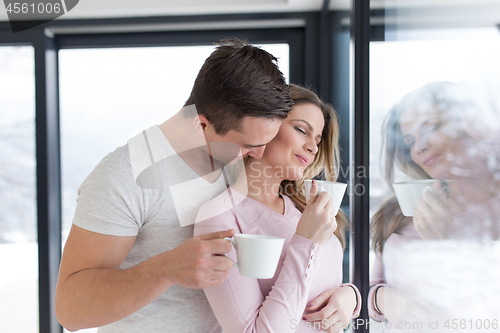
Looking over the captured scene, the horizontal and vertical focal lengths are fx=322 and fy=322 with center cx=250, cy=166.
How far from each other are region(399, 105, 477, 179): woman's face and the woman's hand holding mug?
27 cm

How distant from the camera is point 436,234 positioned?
42 centimetres

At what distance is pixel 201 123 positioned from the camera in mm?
800

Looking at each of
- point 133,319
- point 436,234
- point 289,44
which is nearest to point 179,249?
point 133,319

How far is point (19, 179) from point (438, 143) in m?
2.00

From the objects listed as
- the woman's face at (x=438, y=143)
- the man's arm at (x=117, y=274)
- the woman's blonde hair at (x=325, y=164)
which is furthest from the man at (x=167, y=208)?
the woman's face at (x=438, y=143)

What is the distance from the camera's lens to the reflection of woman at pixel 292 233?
0.71 m

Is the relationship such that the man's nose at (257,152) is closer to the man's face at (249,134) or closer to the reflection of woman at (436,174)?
the man's face at (249,134)

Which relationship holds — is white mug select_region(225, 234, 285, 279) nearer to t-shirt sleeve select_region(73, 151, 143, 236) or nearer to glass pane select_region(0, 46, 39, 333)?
t-shirt sleeve select_region(73, 151, 143, 236)

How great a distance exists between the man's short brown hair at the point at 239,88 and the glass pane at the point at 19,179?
1.42 m

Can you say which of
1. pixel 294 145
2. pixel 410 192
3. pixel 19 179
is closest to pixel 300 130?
pixel 294 145

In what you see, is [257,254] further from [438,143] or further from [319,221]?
[438,143]

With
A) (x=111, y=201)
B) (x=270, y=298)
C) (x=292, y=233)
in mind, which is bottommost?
(x=270, y=298)

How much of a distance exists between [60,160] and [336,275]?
1.58 meters

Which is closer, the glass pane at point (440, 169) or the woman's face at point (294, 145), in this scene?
the glass pane at point (440, 169)
